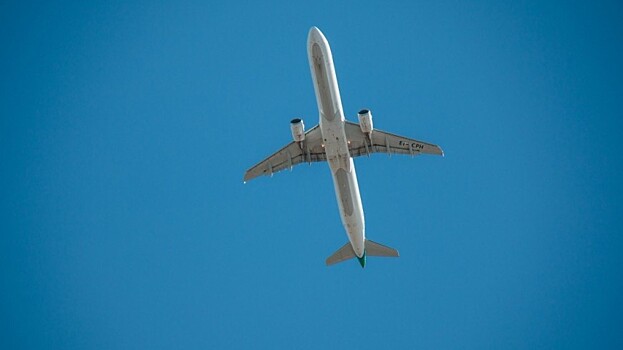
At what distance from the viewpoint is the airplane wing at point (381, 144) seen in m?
51.9

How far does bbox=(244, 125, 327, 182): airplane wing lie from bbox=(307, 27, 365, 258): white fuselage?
2.58 metres

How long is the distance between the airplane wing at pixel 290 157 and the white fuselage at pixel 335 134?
2.58m

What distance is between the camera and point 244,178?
54156 millimetres

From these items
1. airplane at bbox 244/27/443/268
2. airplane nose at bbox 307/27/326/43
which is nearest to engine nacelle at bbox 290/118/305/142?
airplane at bbox 244/27/443/268

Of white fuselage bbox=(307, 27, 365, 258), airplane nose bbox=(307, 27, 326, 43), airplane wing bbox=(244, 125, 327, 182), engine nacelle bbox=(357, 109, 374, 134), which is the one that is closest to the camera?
airplane nose bbox=(307, 27, 326, 43)

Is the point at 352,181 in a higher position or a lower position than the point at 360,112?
lower

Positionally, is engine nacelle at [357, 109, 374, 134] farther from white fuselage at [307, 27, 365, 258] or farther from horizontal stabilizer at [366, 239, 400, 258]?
horizontal stabilizer at [366, 239, 400, 258]

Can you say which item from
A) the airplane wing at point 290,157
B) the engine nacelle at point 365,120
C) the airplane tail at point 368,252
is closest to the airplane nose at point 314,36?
the engine nacelle at point 365,120

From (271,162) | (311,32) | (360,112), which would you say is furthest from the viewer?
(271,162)

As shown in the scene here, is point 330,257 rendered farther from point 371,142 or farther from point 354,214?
point 371,142

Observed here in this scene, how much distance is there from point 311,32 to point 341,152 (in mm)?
9223

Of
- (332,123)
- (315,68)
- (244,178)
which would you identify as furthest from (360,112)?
(244,178)

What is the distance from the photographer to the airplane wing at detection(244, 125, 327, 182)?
2080 inches

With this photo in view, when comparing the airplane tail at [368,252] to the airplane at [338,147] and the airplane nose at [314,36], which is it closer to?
the airplane at [338,147]
